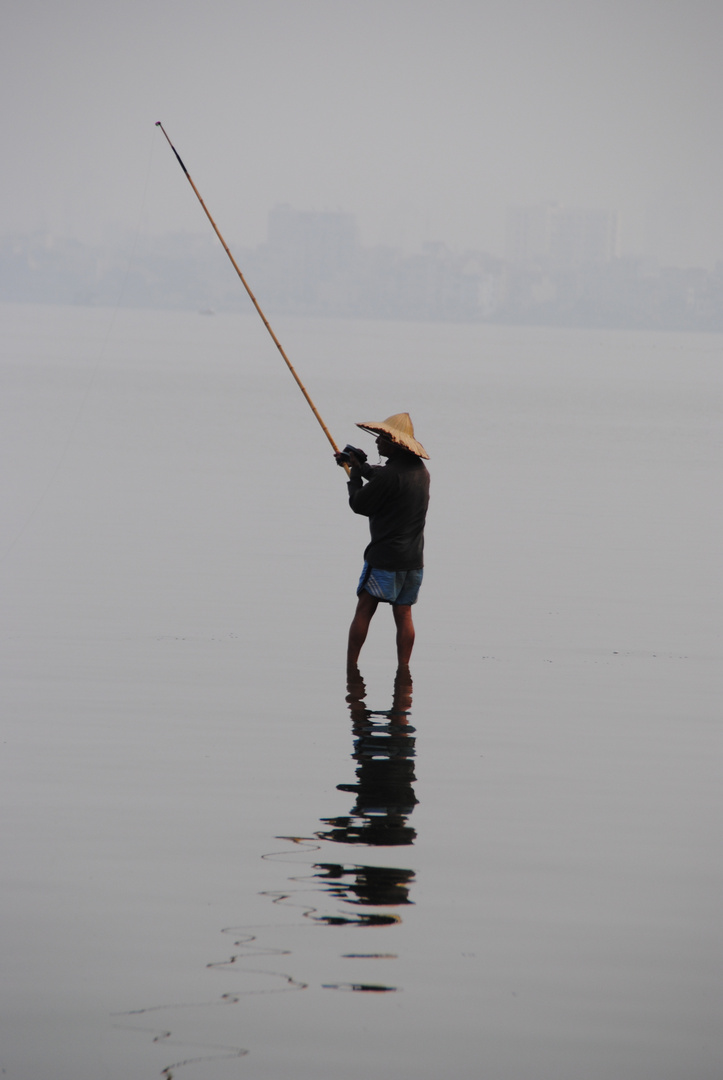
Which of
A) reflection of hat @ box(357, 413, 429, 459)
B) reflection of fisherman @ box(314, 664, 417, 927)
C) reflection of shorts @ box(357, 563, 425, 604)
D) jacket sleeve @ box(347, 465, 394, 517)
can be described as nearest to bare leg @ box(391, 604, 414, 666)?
reflection of shorts @ box(357, 563, 425, 604)

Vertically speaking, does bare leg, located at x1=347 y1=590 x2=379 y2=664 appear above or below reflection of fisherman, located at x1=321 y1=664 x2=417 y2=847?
above

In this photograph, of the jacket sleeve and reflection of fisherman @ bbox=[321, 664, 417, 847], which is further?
the jacket sleeve

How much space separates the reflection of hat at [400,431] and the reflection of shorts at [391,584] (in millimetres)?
661

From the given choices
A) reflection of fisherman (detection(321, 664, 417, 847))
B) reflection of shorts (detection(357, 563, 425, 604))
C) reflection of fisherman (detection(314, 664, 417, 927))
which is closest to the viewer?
reflection of fisherman (detection(314, 664, 417, 927))

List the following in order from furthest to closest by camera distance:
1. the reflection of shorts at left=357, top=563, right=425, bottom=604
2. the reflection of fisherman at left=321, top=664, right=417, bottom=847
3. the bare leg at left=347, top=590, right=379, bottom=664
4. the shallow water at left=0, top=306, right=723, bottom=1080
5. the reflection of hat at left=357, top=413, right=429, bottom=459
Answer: the bare leg at left=347, top=590, right=379, bottom=664 < the reflection of shorts at left=357, top=563, right=425, bottom=604 < the reflection of hat at left=357, top=413, right=429, bottom=459 < the reflection of fisherman at left=321, top=664, right=417, bottom=847 < the shallow water at left=0, top=306, right=723, bottom=1080

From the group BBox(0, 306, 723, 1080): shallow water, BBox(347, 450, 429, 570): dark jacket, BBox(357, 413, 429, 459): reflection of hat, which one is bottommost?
BBox(0, 306, 723, 1080): shallow water

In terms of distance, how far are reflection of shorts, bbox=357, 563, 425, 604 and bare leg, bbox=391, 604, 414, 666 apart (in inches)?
2.3

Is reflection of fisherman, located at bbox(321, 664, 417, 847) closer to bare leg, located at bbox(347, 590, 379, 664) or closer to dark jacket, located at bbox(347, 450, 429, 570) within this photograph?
bare leg, located at bbox(347, 590, 379, 664)

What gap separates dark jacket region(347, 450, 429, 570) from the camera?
775 cm

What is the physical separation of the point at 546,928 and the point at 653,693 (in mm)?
3607

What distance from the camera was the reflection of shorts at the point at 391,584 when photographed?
784 cm

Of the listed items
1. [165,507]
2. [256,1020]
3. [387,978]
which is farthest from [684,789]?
[165,507]

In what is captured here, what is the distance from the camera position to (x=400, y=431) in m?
7.80

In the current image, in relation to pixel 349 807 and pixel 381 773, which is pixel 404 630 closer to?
pixel 381 773
